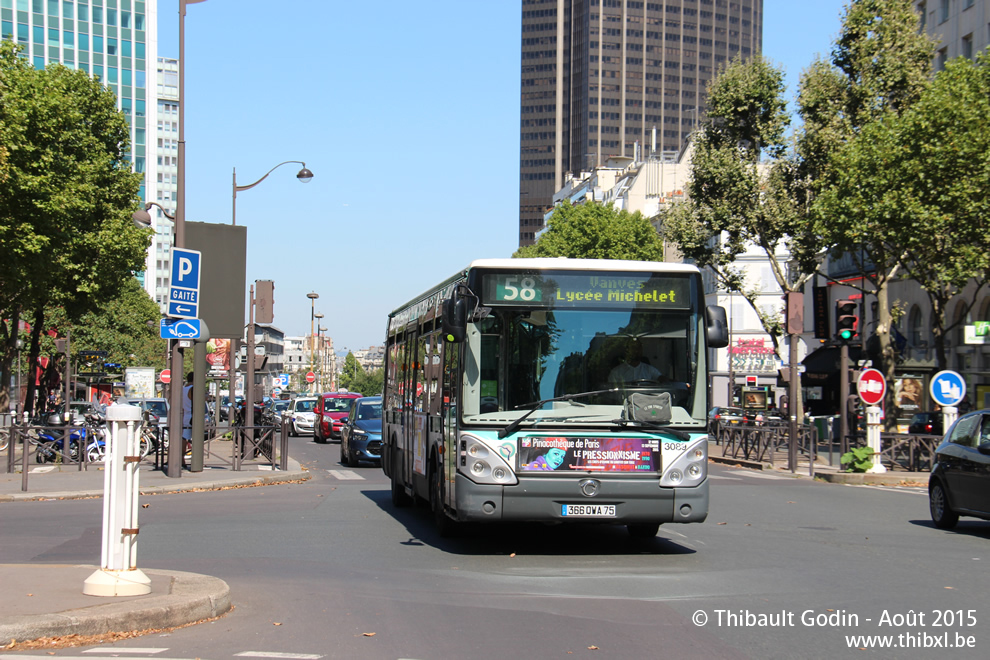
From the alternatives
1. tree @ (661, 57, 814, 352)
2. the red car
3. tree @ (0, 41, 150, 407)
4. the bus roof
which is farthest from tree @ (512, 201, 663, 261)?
the bus roof

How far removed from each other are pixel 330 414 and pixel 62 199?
11304 mm

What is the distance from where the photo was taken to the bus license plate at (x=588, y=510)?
10.3m

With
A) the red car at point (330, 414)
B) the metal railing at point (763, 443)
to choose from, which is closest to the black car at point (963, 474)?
the metal railing at point (763, 443)

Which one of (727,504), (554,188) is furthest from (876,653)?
(554,188)

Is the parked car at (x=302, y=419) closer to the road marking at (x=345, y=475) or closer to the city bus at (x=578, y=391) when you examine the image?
the road marking at (x=345, y=475)

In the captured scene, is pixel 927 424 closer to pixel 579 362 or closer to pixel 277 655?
pixel 579 362

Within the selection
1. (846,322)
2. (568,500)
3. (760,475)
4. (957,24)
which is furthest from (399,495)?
(957,24)

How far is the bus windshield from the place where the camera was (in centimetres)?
1039

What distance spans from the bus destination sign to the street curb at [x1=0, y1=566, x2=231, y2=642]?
4093mm

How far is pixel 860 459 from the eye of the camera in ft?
73.8

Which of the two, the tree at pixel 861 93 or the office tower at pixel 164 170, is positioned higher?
the office tower at pixel 164 170

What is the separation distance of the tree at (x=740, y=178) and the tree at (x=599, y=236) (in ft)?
97.2

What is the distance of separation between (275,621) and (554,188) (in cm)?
18697

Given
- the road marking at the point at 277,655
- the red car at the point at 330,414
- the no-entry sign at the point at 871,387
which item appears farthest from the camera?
the red car at the point at 330,414
